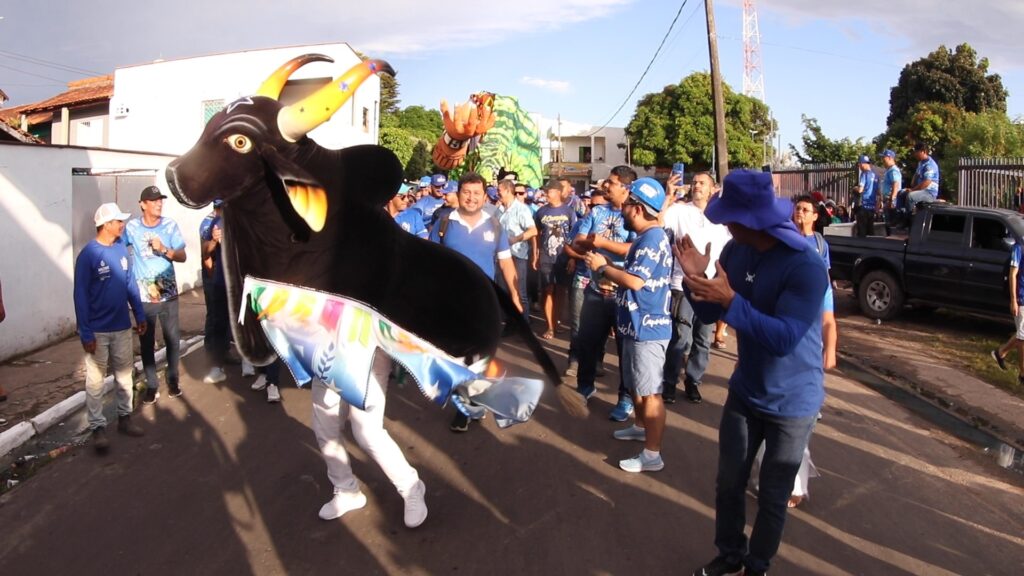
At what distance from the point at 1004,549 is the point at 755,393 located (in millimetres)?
1977

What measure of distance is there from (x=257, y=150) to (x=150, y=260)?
3759 millimetres

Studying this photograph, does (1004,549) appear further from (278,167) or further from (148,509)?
(148,509)

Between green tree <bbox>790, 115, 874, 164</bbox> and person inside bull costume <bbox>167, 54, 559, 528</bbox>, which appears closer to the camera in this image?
person inside bull costume <bbox>167, 54, 559, 528</bbox>

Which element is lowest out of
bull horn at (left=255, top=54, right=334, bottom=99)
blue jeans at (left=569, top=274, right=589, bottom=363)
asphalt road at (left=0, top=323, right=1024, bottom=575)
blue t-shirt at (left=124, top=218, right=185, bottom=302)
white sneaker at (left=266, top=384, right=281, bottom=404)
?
asphalt road at (left=0, top=323, right=1024, bottom=575)

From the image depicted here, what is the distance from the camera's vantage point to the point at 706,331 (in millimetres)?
6086

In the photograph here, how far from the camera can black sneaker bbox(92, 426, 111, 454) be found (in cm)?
513

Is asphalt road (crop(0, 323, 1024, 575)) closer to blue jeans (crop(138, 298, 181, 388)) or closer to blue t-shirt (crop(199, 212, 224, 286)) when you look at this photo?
blue jeans (crop(138, 298, 181, 388))

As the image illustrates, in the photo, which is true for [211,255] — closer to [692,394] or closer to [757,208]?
[692,394]

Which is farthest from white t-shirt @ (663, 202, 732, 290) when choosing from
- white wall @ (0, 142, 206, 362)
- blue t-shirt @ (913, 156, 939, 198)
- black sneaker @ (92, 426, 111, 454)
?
white wall @ (0, 142, 206, 362)

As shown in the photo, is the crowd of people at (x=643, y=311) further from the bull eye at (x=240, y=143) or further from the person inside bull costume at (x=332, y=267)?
the bull eye at (x=240, y=143)

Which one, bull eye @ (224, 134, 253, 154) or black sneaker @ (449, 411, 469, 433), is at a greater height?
bull eye @ (224, 134, 253, 154)

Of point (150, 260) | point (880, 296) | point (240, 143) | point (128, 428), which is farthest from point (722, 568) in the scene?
point (880, 296)

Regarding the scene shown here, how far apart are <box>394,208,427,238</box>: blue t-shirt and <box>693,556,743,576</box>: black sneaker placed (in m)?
5.05

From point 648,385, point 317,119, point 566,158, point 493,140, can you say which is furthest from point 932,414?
point 566,158
